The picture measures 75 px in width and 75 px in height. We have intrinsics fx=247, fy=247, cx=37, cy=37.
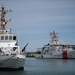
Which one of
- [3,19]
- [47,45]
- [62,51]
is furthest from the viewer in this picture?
[47,45]

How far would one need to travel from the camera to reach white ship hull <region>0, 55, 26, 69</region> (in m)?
37.7

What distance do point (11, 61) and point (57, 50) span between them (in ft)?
252

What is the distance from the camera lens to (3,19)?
→ 41938 mm

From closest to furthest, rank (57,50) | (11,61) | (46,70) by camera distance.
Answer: (11,61)
(46,70)
(57,50)

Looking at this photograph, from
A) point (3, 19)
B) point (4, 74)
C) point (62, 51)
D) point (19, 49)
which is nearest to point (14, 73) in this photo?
point (4, 74)

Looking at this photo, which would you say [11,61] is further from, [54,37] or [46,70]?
[54,37]

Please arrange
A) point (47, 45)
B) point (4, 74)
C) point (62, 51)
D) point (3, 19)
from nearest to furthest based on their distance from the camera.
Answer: point (4, 74), point (3, 19), point (62, 51), point (47, 45)

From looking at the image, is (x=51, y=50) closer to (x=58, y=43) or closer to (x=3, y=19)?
(x=58, y=43)

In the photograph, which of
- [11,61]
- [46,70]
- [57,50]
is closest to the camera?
[11,61]

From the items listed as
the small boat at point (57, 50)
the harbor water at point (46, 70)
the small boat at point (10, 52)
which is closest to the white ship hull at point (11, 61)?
the small boat at point (10, 52)

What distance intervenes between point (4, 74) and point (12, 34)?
25.7ft

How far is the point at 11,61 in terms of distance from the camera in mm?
37844

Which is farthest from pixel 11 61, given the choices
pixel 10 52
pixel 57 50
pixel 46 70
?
pixel 57 50

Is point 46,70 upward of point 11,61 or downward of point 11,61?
downward
